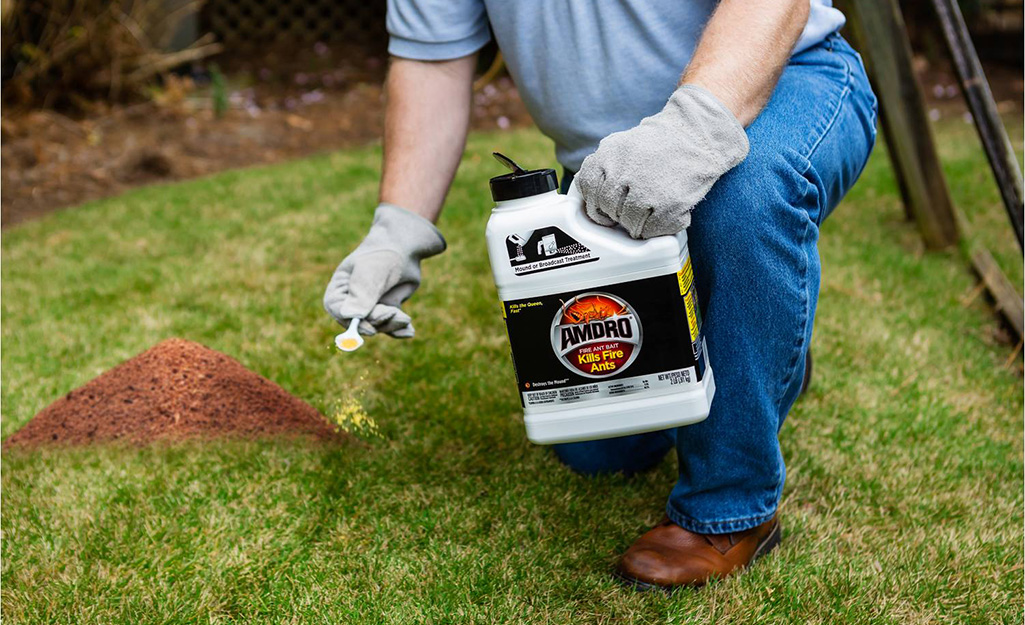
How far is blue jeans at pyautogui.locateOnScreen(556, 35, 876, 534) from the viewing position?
146cm

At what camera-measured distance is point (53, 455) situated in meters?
2.15

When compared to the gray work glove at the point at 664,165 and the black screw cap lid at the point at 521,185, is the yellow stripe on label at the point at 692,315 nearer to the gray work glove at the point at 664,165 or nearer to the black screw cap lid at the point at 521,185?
the gray work glove at the point at 664,165

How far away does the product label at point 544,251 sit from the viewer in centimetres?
138

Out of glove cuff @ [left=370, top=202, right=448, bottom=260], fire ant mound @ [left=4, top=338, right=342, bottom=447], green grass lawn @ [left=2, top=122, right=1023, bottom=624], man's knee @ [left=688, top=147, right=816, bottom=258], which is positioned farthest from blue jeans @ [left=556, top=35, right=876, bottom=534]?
fire ant mound @ [left=4, top=338, right=342, bottom=447]

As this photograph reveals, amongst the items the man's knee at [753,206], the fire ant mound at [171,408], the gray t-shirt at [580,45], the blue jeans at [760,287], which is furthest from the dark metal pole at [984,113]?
the fire ant mound at [171,408]

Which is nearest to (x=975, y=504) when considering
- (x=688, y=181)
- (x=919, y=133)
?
(x=688, y=181)

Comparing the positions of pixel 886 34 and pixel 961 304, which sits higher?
pixel 886 34

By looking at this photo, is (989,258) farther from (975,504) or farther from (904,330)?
(975,504)

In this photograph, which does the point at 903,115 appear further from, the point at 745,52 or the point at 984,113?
the point at 745,52

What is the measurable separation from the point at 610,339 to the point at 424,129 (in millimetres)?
754

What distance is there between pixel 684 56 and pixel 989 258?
204 centimetres

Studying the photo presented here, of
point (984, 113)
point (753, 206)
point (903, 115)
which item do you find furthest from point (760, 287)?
point (903, 115)

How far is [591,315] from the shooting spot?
141 centimetres

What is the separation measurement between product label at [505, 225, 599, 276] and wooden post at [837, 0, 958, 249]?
233 cm
